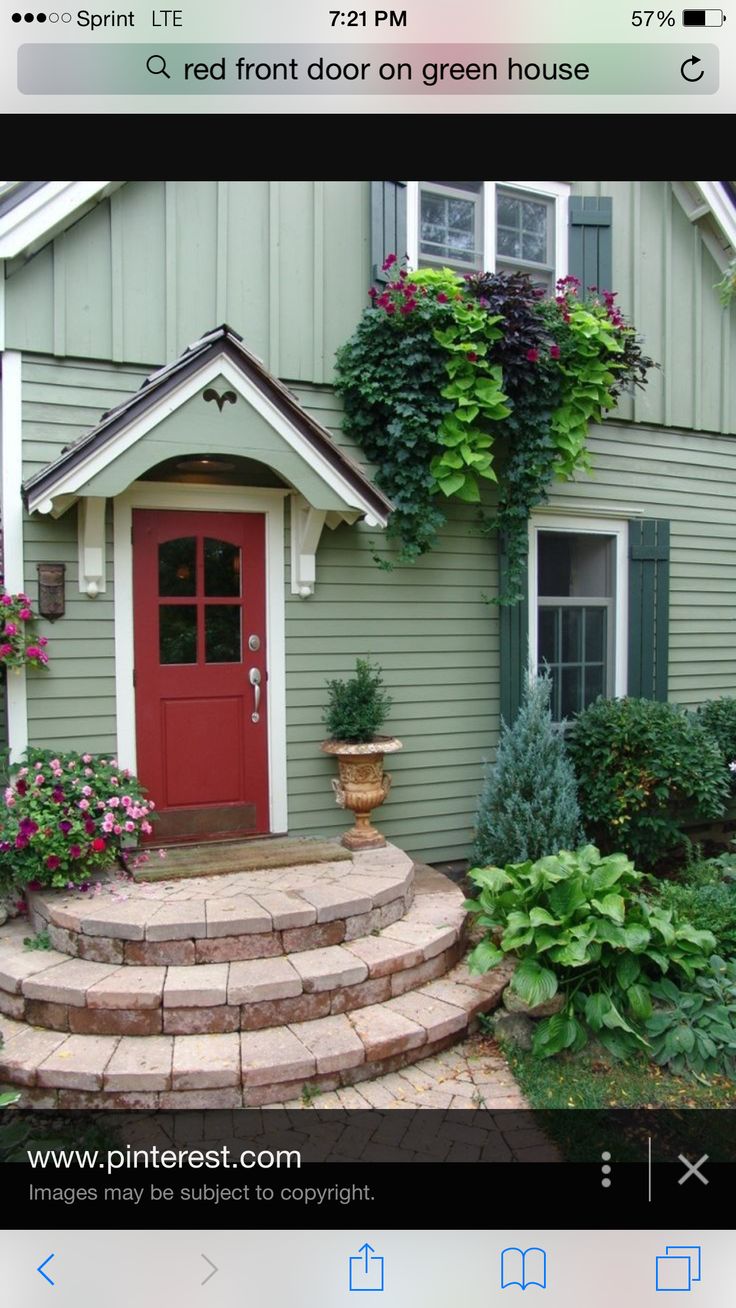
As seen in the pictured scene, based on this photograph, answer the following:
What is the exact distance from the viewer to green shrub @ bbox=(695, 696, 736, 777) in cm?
508

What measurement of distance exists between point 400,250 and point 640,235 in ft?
6.58

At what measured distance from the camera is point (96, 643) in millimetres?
3719

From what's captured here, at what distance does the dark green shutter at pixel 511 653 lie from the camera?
15.6 feet

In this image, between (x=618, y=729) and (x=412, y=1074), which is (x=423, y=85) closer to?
(x=412, y=1074)

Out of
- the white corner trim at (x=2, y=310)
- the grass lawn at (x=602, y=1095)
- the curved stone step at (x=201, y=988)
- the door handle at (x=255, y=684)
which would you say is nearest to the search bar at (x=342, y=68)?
the grass lawn at (x=602, y=1095)

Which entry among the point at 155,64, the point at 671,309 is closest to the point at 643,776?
the point at 671,309

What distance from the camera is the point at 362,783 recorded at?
3.93 m

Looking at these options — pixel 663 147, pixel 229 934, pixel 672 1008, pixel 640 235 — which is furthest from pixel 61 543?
pixel 640 235

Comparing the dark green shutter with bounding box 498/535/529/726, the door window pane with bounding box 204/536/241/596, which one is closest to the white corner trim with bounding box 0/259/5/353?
the door window pane with bounding box 204/536/241/596

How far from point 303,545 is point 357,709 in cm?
96

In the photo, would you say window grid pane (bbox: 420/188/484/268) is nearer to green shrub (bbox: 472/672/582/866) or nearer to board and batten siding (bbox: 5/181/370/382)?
board and batten siding (bbox: 5/181/370/382)

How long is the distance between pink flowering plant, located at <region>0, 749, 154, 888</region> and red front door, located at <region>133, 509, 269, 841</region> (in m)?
0.43
